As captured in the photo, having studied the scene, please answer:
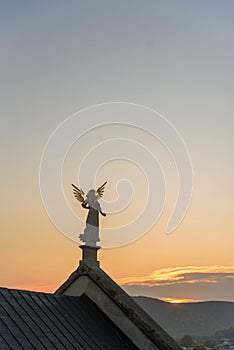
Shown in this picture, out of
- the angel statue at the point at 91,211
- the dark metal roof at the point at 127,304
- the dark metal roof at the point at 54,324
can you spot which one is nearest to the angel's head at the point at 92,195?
the angel statue at the point at 91,211

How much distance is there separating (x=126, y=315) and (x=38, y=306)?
8.67 feet

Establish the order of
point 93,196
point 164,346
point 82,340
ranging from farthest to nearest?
point 93,196
point 164,346
point 82,340

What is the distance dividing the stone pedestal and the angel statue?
384mm

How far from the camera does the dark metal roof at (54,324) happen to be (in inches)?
503

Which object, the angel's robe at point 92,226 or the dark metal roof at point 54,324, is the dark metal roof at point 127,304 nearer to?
the dark metal roof at point 54,324

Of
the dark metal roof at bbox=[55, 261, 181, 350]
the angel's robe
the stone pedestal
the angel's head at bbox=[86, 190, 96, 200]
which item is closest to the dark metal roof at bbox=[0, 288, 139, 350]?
the dark metal roof at bbox=[55, 261, 181, 350]

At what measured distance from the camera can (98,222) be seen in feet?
62.0

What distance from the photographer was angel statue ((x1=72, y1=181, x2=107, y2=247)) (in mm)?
18578

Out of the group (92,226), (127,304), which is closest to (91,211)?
(92,226)

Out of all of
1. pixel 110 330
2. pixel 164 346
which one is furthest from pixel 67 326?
pixel 164 346

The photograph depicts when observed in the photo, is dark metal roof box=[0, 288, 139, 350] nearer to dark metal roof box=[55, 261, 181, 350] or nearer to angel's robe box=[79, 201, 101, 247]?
dark metal roof box=[55, 261, 181, 350]

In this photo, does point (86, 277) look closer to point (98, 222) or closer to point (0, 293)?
point (98, 222)

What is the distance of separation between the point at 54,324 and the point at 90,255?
4053 mm

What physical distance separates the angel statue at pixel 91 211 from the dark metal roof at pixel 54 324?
7.62 ft
